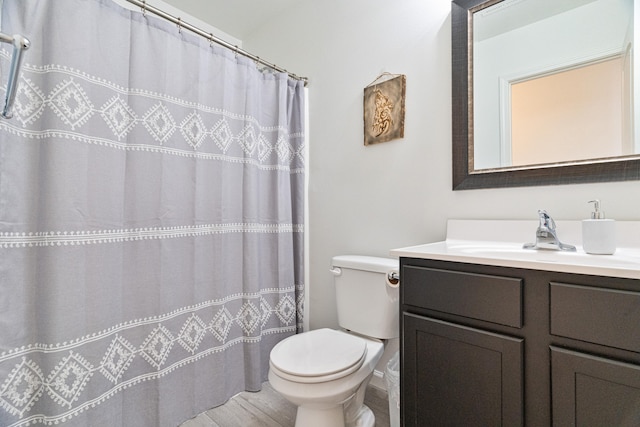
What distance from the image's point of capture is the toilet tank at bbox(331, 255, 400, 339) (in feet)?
4.56

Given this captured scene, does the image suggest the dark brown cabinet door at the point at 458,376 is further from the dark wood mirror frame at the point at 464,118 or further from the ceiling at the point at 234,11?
the ceiling at the point at 234,11

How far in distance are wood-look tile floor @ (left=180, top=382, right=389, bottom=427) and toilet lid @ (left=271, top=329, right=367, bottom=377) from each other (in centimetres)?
43

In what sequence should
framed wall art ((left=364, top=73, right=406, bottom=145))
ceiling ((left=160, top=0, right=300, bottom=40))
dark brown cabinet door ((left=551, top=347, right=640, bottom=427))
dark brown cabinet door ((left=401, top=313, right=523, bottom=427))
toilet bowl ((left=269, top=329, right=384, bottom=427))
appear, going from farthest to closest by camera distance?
ceiling ((left=160, top=0, right=300, bottom=40))
framed wall art ((left=364, top=73, right=406, bottom=145))
toilet bowl ((left=269, top=329, right=384, bottom=427))
dark brown cabinet door ((left=401, top=313, right=523, bottom=427))
dark brown cabinet door ((left=551, top=347, right=640, bottom=427))

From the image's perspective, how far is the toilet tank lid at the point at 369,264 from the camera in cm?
139

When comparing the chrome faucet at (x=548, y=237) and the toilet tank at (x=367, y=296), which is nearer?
the chrome faucet at (x=548, y=237)

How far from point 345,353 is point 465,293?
60cm

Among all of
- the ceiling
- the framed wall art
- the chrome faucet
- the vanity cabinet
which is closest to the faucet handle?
the chrome faucet

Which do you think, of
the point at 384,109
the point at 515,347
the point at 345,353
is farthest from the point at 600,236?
the point at 384,109

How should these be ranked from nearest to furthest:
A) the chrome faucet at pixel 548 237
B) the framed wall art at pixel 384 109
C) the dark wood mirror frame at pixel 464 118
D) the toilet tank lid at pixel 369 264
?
the chrome faucet at pixel 548 237
the dark wood mirror frame at pixel 464 118
the toilet tank lid at pixel 369 264
the framed wall art at pixel 384 109

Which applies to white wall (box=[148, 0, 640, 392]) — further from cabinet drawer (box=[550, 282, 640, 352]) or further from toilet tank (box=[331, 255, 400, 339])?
cabinet drawer (box=[550, 282, 640, 352])

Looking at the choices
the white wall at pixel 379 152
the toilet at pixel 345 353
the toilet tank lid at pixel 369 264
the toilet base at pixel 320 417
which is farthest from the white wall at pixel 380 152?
the toilet base at pixel 320 417

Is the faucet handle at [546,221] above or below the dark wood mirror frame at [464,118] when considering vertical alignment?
below

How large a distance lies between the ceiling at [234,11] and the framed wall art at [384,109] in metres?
1.04

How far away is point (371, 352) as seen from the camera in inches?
52.7
